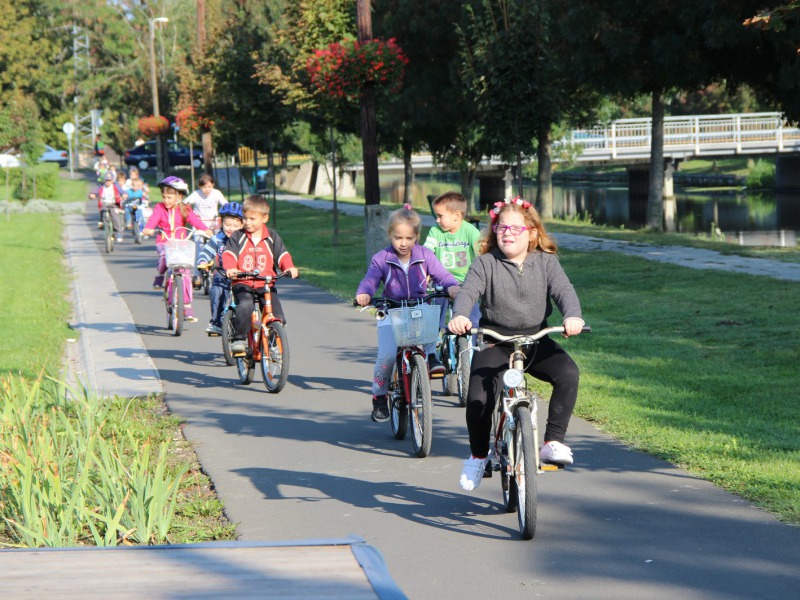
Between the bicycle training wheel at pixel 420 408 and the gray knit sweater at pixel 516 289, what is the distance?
1.28 meters

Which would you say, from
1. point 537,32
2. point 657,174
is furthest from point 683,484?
point 657,174

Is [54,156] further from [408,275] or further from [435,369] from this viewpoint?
[435,369]

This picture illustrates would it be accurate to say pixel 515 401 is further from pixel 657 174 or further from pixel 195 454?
pixel 657 174

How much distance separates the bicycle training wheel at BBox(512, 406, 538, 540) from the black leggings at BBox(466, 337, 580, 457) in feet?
1.04

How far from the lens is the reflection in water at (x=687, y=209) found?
39.3 m

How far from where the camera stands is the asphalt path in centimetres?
518

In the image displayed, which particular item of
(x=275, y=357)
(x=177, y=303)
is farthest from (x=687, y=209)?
(x=275, y=357)

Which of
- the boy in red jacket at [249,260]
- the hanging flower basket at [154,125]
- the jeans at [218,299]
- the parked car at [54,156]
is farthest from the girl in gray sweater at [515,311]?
the parked car at [54,156]

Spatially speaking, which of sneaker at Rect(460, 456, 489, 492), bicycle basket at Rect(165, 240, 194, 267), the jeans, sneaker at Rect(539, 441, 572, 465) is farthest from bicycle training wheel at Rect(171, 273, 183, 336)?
sneaker at Rect(539, 441, 572, 465)

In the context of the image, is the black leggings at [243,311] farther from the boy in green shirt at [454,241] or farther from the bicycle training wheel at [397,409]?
the bicycle training wheel at [397,409]

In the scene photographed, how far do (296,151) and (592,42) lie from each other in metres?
37.2

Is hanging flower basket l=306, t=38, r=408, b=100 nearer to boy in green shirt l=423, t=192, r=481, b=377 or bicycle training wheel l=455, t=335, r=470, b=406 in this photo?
boy in green shirt l=423, t=192, r=481, b=377

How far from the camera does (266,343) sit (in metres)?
10.1

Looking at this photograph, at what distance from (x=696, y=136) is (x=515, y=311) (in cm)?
5761
